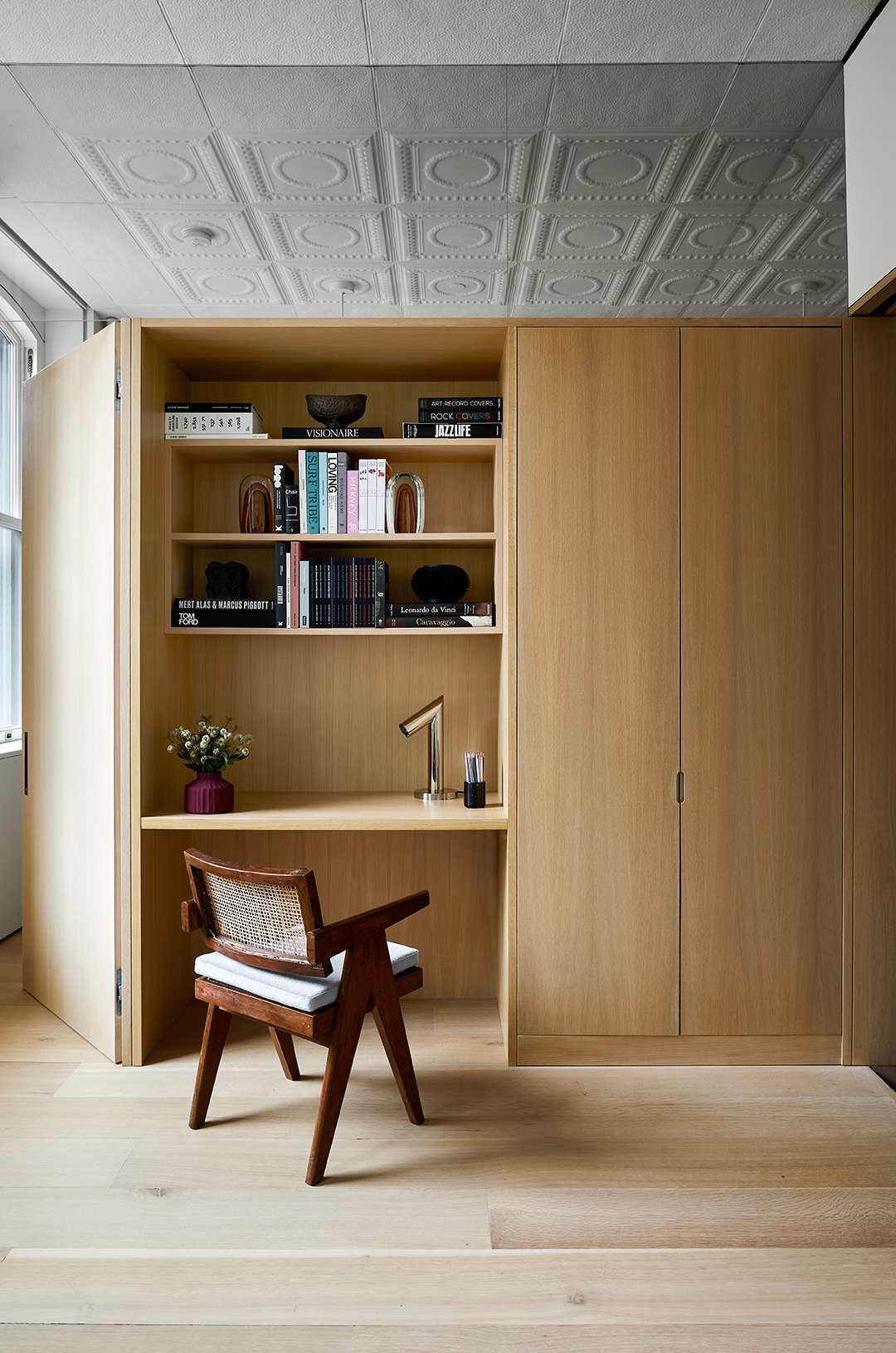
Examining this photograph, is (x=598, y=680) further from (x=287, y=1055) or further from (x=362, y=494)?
(x=287, y=1055)

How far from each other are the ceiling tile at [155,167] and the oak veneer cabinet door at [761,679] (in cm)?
192

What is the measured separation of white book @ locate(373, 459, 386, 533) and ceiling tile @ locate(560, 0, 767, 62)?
136cm

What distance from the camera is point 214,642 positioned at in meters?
3.13

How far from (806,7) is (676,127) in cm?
55

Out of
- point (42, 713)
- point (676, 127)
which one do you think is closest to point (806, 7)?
point (676, 127)

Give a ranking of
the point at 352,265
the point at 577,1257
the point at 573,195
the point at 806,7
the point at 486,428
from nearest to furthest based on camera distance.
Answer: the point at 577,1257 → the point at 806,7 → the point at 486,428 → the point at 573,195 → the point at 352,265

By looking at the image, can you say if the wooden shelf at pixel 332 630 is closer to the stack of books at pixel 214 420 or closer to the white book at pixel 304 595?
the white book at pixel 304 595

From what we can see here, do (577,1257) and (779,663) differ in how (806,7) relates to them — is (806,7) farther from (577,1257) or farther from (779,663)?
(577,1257)

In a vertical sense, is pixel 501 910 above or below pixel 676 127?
below

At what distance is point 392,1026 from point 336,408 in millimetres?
1993

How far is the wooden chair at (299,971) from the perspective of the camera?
1.97m

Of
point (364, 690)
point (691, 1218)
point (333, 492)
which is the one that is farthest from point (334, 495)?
point (691, 1218)

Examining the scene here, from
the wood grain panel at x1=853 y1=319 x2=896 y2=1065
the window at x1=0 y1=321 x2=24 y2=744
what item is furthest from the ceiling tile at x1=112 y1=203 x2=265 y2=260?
the wood grain panel at x1=853 y1=319 x2=896 y2=1065

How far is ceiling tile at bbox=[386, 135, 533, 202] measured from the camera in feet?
9.73
